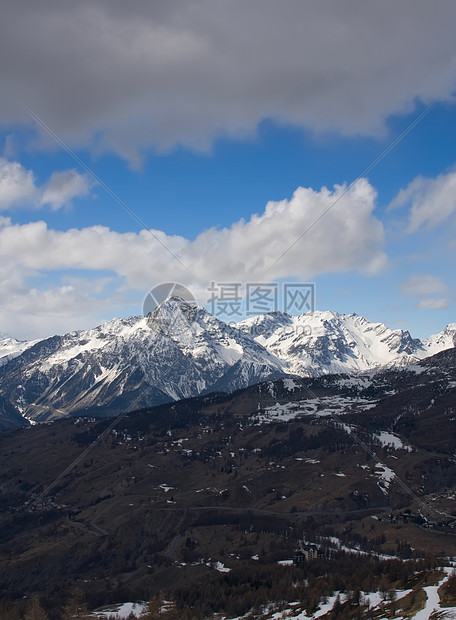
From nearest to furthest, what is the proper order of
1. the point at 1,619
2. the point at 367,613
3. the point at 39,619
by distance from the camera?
1. the point at 367,613
2. the point at 39,619
3. the point at 1,619

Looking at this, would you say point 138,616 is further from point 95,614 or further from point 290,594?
point 290,594

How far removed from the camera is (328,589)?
18625cm

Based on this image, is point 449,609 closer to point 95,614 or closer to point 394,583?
point 394,583

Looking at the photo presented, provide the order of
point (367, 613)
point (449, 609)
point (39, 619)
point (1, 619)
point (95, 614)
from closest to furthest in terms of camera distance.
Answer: point (449, 609), point (367, 613), point (39, 619), point (1, 619), point (95, 614)

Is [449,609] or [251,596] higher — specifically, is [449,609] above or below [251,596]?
above

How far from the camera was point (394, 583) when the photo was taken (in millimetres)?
182000

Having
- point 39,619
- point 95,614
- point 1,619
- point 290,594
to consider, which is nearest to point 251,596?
point 290,594

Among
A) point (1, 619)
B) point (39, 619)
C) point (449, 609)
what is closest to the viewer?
point (449, 609)

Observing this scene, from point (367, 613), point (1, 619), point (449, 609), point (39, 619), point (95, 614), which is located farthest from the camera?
point (95, 614)

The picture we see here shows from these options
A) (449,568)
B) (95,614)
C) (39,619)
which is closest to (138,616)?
(95,614)

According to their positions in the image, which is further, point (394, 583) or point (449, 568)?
point (449, 568)

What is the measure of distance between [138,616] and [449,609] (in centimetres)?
10551

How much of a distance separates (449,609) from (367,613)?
25.1m

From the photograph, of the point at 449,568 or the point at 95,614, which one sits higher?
the point at 449,568
